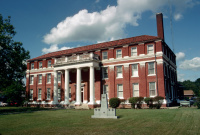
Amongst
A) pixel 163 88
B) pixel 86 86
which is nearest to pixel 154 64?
pixel 163 88

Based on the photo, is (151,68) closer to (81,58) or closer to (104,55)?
(104,55)

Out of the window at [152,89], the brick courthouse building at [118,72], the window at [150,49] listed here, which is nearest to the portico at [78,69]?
the brick courthouse building at [118,72]

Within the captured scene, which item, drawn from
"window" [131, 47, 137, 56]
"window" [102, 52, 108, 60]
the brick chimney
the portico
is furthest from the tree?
the brick chimney

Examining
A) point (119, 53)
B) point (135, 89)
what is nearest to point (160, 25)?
point (119, 53)

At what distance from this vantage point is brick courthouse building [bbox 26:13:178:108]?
28203 mm

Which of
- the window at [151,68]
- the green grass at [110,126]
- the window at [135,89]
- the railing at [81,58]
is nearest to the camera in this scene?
the green grass at [110,126]

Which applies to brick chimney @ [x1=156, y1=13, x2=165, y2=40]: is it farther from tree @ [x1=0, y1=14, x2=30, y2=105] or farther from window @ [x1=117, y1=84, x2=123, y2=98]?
tree @ [x1=0, y1=14, x2=30, y2=105]

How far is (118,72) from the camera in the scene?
1223 inches

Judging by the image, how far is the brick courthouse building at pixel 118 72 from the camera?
28.2 m

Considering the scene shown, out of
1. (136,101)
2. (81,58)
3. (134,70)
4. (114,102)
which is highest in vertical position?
(81,58)

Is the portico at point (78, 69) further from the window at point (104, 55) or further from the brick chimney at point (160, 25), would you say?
the brick chimney at point (160, 25)

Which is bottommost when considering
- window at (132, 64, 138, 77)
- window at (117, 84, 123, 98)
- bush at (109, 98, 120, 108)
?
bush at (109, 98, 120, 108)

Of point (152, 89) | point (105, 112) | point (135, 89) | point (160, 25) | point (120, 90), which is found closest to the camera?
point (105, 112)

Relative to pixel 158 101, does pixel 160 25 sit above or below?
above
